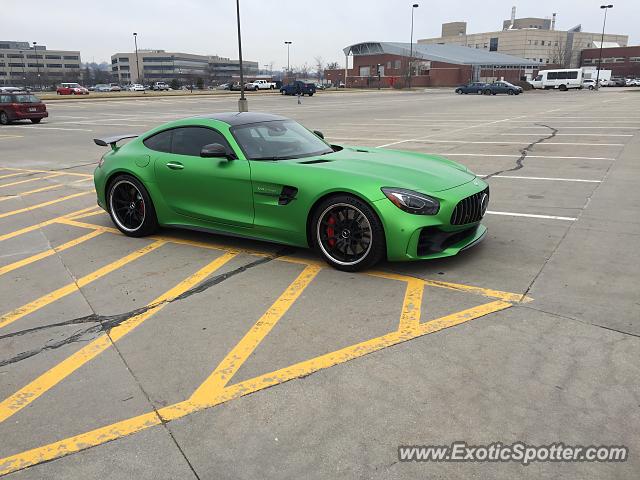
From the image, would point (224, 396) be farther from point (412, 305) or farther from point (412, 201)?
point (412, 201)

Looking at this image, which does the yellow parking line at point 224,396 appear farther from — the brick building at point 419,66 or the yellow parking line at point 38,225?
the brick building at point 419,66

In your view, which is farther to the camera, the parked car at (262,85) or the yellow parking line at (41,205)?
the parked car at (262,85)

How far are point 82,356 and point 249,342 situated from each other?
1.10 meters

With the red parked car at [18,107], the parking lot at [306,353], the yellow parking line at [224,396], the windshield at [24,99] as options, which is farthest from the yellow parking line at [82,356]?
the windshield at [24,99]

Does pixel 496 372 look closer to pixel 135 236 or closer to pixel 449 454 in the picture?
pixel 449 454

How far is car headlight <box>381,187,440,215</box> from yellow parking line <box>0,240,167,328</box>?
2751 mm

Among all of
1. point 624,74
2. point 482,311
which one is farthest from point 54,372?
point 624,74

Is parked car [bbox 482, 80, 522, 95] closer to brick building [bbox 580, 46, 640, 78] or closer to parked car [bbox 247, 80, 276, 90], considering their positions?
parked car [bbox 247, 80, 276, 90]

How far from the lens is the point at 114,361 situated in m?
3.52

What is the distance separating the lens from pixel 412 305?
13.9 ft

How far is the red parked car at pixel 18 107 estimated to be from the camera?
940 inches

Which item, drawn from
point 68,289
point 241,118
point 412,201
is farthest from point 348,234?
point 68,289

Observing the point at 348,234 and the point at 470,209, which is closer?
the point at 348,234

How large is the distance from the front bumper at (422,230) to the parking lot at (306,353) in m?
0.24
